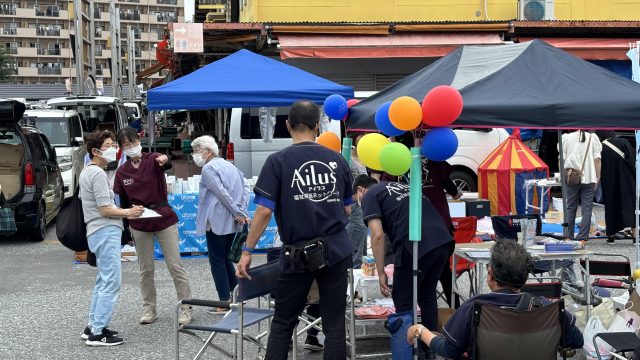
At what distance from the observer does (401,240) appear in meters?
5.04

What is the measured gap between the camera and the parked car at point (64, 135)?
14331 mm

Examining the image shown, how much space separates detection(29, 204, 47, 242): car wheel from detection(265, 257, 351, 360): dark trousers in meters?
7.80

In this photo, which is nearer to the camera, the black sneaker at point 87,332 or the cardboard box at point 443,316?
the cardboard box at point 443,316

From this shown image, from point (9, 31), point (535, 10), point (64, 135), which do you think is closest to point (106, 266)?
Answer: point (64, 135)

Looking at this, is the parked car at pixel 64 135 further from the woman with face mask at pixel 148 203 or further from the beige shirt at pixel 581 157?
the beige shirt at pixel 581 157

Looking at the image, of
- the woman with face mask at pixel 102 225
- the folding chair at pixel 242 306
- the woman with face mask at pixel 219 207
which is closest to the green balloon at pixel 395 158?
the folding chair at pixel 242 306

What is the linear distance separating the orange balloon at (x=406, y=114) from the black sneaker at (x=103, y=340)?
2982 millimetres

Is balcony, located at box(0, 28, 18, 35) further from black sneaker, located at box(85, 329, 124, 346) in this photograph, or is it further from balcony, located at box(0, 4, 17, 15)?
black sneaker, located at box(85, 329, 124, 346)

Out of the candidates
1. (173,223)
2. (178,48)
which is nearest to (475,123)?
(173,223)

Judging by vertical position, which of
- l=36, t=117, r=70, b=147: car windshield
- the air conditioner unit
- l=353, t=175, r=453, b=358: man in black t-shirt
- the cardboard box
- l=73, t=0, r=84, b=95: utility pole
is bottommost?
the cardboard box

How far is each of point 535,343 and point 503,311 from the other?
234mm

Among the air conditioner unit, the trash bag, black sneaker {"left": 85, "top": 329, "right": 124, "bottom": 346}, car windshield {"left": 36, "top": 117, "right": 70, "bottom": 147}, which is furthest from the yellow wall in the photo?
black sneaker {"left": 85, "top": 329, "right": 124, "bottom": 346}

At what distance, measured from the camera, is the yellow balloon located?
5340 mm

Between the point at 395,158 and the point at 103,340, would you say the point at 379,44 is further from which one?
the point at 395,158
